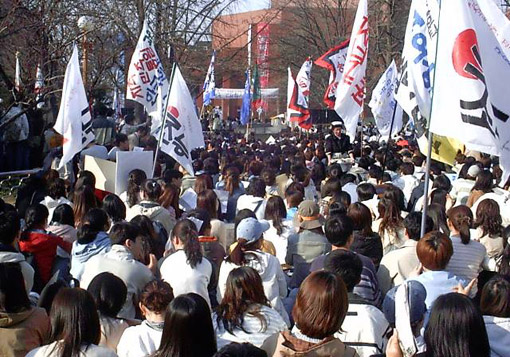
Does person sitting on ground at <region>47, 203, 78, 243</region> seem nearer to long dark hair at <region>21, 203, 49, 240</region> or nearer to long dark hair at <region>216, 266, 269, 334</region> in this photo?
long dark hair at <region>21, 203, 49, 240</region>

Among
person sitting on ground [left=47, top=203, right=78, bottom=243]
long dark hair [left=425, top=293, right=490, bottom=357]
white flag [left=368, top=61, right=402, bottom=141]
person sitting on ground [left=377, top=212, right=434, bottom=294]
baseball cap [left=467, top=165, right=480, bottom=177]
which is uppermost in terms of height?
white flag [left=368, top=61, right=402, bottom=141]

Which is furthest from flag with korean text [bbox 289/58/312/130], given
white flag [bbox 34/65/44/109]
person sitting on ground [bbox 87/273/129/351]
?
person sitting on ground [bbox 87/273/129/351]

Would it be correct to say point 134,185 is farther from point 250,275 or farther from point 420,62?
point 250,275

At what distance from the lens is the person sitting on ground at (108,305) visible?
4508mm

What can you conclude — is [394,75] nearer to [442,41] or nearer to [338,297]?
[442,41]

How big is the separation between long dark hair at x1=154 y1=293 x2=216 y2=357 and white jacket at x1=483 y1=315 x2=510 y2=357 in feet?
4.93

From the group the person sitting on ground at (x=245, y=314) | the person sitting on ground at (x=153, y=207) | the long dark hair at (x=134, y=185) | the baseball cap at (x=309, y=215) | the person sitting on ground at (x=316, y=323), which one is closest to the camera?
the person sitting on ground at (x=316, y=323)

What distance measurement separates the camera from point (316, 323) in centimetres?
371

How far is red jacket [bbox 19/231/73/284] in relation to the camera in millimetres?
6456

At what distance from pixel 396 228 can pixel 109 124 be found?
939 centimetres

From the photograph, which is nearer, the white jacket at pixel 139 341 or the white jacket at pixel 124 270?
the white jacket at pixel 139 341

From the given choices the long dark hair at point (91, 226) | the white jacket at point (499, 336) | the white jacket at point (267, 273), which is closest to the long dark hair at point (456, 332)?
the white jacket at point (499, 336)

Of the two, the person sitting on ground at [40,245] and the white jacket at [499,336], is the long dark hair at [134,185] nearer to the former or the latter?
the person sitting on ground at [40,245]

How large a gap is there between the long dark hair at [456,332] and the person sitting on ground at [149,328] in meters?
1.58
